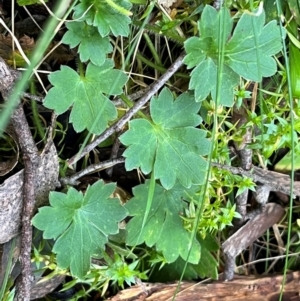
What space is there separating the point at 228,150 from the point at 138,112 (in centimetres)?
20

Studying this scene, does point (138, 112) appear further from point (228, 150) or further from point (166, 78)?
point (228, 150)

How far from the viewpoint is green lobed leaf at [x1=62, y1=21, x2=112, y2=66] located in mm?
823

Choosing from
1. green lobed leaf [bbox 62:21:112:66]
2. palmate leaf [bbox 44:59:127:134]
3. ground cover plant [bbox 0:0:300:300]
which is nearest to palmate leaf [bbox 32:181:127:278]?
ground cover plant [bbox 0:0:300:300]

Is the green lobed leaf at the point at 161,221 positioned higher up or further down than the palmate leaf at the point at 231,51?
further down

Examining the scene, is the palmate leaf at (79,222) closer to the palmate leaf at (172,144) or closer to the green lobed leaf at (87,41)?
the palmate leaf at (172,144)

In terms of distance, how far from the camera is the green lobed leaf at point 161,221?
0.96m

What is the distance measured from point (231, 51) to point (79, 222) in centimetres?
42

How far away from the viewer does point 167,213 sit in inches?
38.3

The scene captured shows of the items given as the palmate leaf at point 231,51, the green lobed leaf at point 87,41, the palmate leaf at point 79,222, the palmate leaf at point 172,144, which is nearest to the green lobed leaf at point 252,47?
the palmate leaf at point 231,51

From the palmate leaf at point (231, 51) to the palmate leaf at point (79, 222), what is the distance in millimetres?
274

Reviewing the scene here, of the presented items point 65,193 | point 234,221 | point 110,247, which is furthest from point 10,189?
point 234,221

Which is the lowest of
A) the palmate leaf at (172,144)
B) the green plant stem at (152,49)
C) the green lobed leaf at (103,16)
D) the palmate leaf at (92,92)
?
the palmate leaf at (172,144)

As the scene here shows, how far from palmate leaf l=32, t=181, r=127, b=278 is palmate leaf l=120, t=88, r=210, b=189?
98 mm

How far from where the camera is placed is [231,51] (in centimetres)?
83
